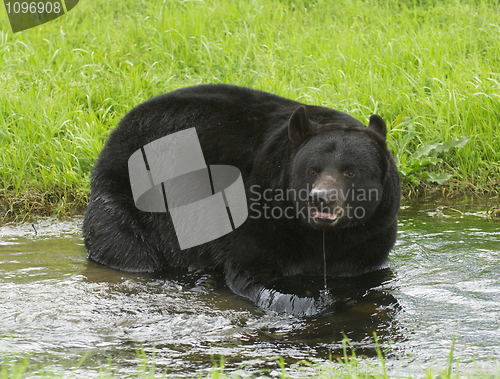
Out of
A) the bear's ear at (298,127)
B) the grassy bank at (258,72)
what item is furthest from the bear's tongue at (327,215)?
the grassy bank at (258,72)

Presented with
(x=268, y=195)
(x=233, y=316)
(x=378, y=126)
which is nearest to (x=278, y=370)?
(x=233, y=316)

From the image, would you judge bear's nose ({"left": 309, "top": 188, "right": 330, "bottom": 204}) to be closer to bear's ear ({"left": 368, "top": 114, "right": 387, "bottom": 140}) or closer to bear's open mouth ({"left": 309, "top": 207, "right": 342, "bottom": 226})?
bear's open mouth ({"left": 309, "top": 207, "right": 342, "bottom": 226})

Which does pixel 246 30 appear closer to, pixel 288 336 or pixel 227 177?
pixel 227 177

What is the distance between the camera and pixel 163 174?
15.8 feet

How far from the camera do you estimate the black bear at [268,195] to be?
3922mm

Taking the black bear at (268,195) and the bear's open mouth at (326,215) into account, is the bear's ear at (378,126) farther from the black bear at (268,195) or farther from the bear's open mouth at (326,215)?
the bear's open mouth at (326,215)

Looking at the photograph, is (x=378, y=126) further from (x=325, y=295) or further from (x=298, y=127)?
(x=325, y=295)

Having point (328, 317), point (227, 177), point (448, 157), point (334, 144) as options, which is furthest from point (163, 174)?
point (448, 157)

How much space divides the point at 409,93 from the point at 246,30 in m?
2.71

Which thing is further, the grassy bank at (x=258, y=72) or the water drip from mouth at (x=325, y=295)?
the grassy bank at (x=258, y=72)

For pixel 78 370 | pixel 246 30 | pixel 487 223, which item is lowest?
pixel 487 223

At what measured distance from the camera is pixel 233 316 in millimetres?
3678

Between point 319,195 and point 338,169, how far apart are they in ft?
1.15

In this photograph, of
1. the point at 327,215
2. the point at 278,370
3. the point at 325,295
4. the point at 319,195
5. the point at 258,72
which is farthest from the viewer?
the point at 258,72
